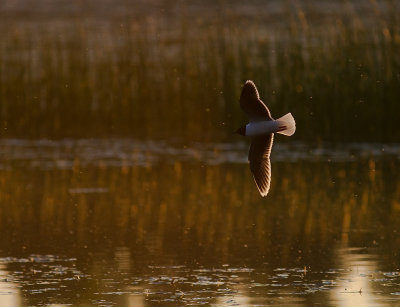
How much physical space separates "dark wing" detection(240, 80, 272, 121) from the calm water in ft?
4.24

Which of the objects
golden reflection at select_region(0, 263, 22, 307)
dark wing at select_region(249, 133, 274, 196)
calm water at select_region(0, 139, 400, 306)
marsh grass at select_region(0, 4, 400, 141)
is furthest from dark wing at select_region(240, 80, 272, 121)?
marsh grass at select_region(0, 4, 400, 141)

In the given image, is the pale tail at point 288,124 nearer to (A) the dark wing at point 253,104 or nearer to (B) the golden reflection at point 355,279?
(A) the dark wing at point 253,104

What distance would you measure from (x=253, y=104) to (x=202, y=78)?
11.4m

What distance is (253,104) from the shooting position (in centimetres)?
920

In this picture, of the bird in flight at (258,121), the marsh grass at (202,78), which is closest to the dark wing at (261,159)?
the bird in flight at (258,121)

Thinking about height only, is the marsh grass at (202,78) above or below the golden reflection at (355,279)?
above

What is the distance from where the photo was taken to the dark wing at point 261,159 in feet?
32.1

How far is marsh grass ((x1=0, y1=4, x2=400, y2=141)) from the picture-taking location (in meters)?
19.3

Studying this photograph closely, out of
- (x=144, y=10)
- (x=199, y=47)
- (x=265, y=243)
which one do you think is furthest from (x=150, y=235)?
(x=144, y=10)

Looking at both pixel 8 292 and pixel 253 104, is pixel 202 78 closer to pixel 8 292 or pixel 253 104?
pixel 8 292

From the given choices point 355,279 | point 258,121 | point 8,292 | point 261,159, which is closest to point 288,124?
point 258,121

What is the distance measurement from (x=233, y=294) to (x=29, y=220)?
4.19 m

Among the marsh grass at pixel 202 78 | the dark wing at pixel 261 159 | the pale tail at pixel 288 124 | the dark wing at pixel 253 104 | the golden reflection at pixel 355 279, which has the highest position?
the marsh grass at pixel 202 78

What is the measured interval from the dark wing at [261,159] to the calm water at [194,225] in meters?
0.77
